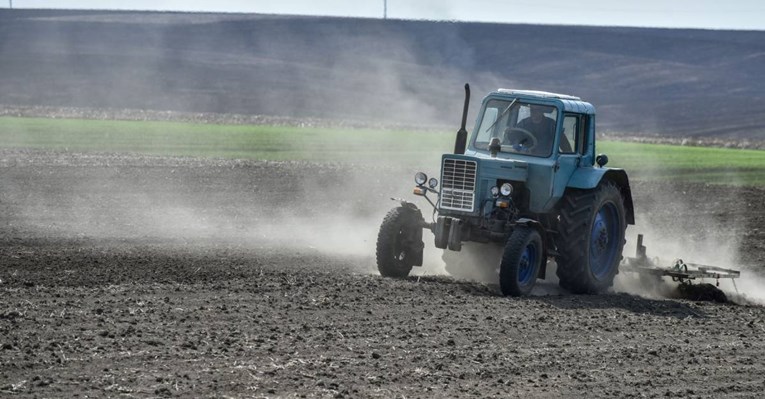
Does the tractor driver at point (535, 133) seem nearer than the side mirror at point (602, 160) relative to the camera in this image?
Yes

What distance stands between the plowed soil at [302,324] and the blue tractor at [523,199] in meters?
0.46

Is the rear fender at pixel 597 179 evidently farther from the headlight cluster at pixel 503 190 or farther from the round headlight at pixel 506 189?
the round headlight at pixel 506 189

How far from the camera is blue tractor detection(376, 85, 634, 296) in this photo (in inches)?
586

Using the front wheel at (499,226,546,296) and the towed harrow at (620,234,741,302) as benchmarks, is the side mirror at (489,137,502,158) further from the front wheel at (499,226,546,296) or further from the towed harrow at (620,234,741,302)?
the towed harrow at (620,234,741,302)

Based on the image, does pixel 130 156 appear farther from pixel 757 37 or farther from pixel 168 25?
pixel 757 37

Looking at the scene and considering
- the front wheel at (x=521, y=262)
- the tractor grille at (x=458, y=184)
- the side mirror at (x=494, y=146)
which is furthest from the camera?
the side mirror at (x=494, y=146)

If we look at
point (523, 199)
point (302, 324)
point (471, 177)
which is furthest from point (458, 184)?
point (302, 324)

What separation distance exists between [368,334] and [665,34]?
322 feet

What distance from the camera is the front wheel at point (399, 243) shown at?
15180 millimetres

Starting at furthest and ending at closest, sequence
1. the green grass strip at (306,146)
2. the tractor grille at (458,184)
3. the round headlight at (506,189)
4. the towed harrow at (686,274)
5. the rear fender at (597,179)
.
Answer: the green grass strip at (306,146), the towed harrow at (686,274), the rear fender at (597,179), the tractor grille at (458,184), the round headlight at (506,189)

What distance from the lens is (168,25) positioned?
9956cm

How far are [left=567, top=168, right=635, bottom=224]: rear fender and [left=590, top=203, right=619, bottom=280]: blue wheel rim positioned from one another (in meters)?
0.38

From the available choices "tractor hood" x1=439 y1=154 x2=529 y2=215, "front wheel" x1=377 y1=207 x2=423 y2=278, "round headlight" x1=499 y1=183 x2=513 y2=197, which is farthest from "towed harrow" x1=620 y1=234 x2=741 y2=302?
"front wheel" x1=377 y1=207 x2=423 y2=278

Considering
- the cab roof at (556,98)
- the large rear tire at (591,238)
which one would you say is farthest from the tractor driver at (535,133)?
the large rear tire at (591,238)
